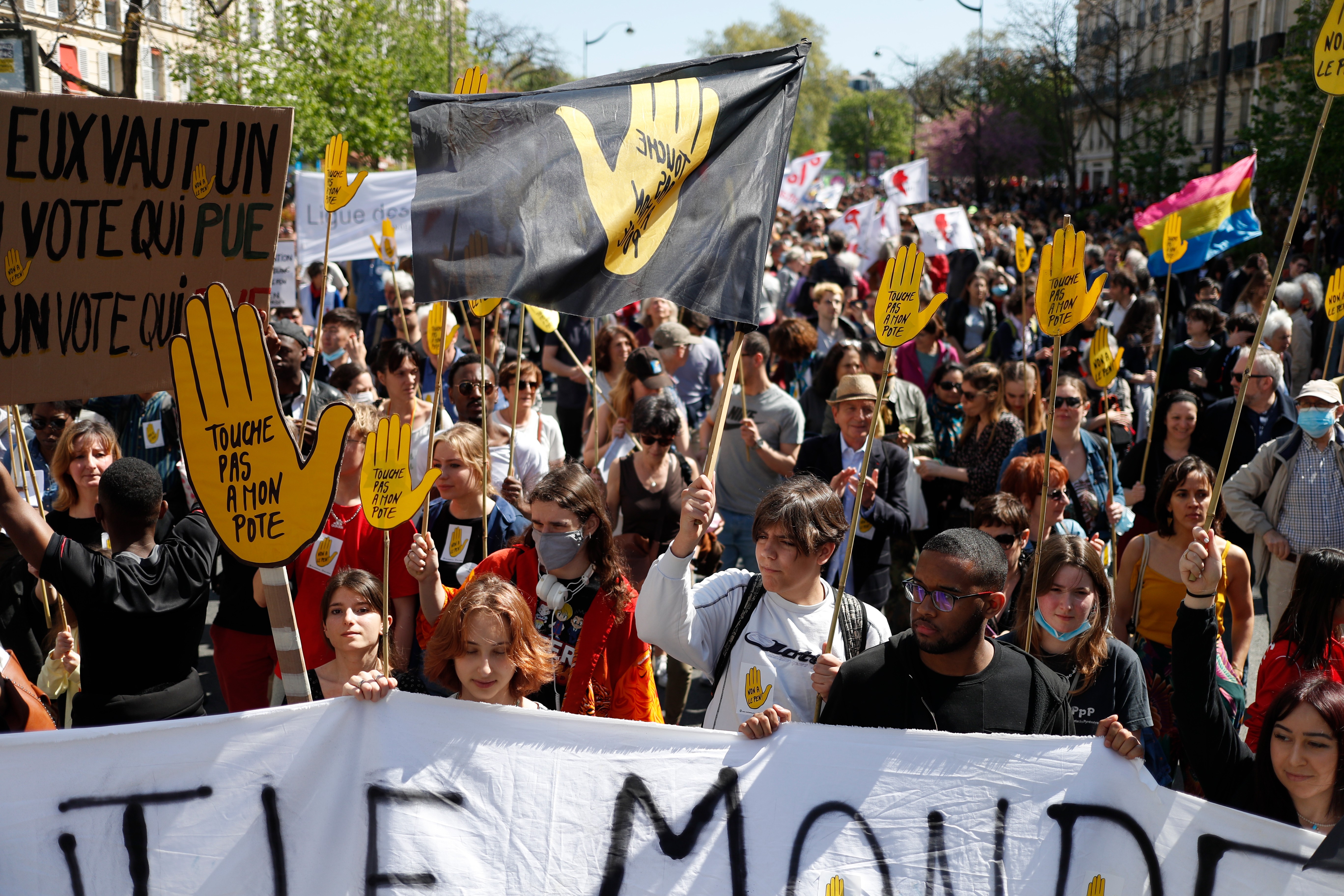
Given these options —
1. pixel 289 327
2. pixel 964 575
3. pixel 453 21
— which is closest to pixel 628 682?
pixel 964 575

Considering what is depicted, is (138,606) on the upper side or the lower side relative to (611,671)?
upper

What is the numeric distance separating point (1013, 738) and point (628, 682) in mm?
1198

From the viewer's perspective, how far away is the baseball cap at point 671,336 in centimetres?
748

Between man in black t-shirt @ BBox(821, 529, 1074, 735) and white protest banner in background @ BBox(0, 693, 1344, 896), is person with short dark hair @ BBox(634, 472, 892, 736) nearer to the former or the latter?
man in black t-shirt @ BBox(821, 529, 1074, 735)

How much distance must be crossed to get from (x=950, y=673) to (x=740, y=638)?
1.88 ft

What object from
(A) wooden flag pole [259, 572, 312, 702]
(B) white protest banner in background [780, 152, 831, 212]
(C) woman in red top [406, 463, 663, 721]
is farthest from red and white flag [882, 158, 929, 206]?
(A) wooden flag pole [259, 572, 312, 702]

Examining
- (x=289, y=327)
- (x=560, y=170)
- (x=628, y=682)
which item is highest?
(x=560, y=170)

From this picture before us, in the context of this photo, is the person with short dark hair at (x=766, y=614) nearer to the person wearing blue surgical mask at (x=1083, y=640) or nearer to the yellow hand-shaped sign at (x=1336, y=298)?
the person wearing blue surgical mask at (x=1083, y=640)

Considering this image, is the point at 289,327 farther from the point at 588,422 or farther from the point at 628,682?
the point at 628,682

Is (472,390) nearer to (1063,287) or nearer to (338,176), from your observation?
(338,176)

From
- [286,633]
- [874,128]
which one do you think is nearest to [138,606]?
[286,633]

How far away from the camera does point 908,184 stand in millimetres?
17703

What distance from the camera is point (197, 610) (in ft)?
11.7

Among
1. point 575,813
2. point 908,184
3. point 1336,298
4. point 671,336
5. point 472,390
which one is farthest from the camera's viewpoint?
point 908,184
